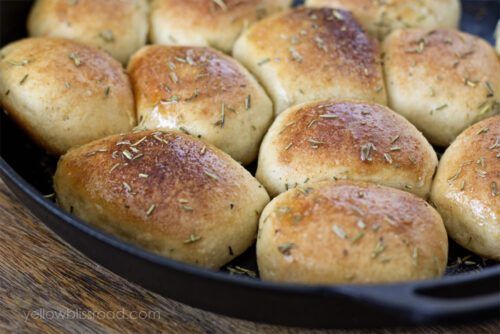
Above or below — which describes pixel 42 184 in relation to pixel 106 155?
below

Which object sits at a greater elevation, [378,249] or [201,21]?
[201,21]

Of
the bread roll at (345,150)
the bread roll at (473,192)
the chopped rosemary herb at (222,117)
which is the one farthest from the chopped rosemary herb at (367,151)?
the chopped rosemary herb at (222,117)

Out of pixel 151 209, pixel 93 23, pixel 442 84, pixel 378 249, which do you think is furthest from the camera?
pixel 93 23

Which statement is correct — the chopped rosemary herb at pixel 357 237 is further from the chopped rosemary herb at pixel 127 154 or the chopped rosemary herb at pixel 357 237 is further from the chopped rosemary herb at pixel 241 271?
the chopped rosemary herb at pixel 127 154

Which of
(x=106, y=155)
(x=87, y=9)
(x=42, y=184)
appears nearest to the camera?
(x=106, y=155)

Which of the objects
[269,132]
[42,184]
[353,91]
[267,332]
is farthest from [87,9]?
[267,332]

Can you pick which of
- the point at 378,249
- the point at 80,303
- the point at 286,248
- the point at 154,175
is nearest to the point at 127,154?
the point at 154,175

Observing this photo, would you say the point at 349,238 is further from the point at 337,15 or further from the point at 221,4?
the point at 221,4

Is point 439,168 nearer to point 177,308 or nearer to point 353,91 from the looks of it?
point 353,91
